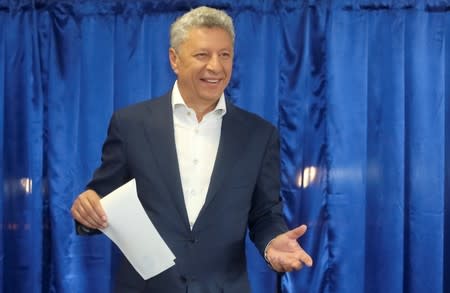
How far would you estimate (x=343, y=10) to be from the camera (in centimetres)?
255

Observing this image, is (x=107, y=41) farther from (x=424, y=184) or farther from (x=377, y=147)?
(x=424, y=184)

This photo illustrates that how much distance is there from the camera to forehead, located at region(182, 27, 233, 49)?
1.48m

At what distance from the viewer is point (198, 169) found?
1.51 m

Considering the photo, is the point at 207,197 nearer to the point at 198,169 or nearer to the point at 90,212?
the point at 198,169

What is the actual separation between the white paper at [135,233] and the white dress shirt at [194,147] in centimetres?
13

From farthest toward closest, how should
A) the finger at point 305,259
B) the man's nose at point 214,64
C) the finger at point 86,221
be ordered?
1. the man's nose at point 214,64
2. the finger at point 86,221
3. the finger at point 305,259

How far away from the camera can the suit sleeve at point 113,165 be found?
1495 mm

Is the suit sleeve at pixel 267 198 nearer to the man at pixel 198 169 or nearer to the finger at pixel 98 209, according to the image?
the man at pixel 198 169

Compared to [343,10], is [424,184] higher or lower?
lower

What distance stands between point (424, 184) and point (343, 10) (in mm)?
973

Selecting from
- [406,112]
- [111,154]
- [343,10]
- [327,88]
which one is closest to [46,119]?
[111,154]

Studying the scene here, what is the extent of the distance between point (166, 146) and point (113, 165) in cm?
17

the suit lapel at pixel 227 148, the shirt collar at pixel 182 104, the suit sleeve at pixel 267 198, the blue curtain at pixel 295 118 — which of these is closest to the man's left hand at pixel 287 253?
the suit sleeve at pixel 267 198

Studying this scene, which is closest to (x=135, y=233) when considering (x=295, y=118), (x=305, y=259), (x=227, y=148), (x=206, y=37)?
(x=227, y=148)
